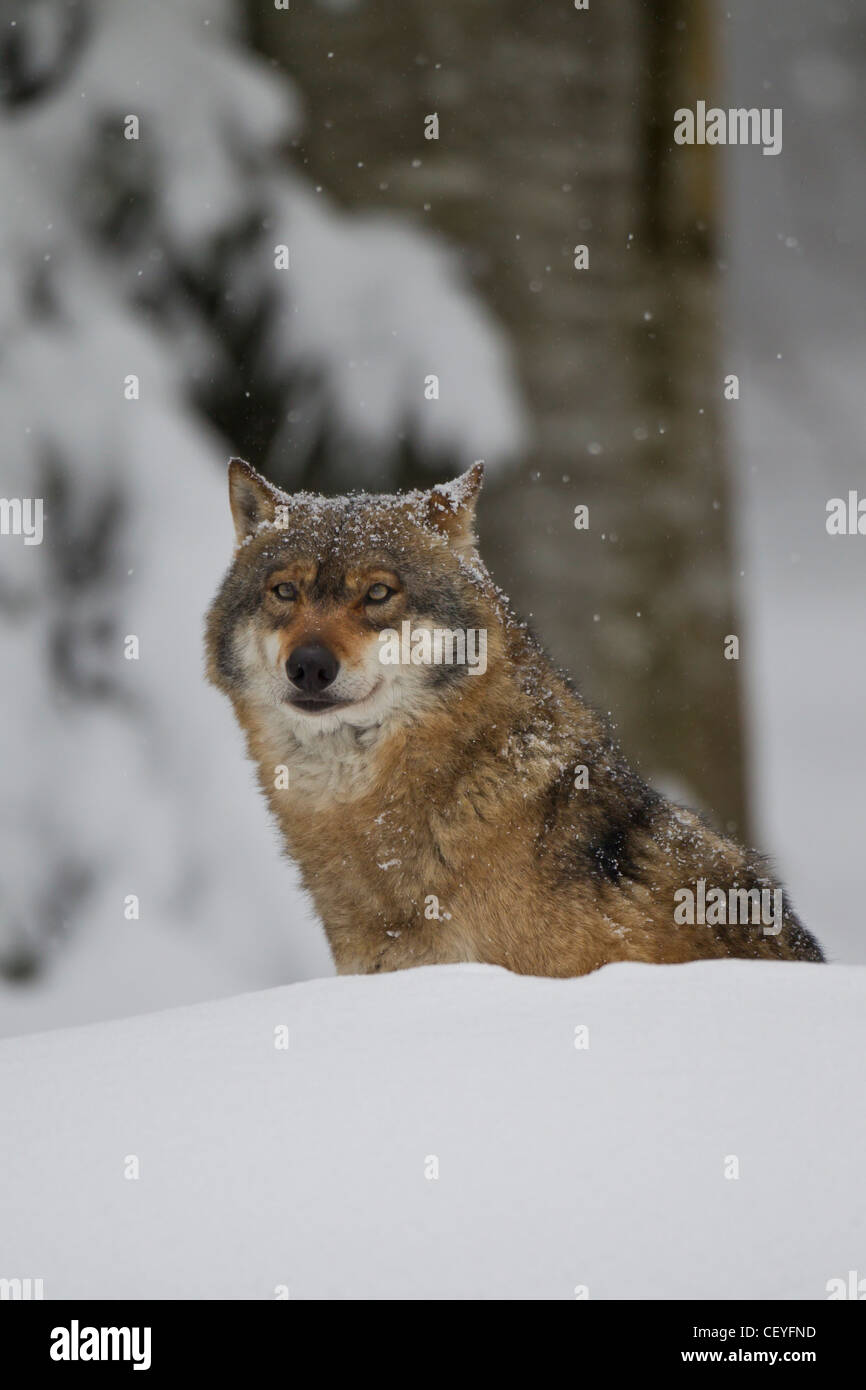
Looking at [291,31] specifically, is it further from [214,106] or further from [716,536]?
[716,536]

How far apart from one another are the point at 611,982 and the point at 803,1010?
1.35 feet

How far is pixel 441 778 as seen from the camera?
4.02 m

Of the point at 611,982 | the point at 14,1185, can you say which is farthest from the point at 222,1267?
the point at 611,982

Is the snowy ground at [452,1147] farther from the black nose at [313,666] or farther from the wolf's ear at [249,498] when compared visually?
the wolf's ear at [249,498]

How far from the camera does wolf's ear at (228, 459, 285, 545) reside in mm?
4410

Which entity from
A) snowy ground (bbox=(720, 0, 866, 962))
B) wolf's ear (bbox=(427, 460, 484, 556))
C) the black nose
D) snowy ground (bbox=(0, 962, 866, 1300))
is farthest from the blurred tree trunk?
snowy ground (bbox=(0, 962, 866, 1300))

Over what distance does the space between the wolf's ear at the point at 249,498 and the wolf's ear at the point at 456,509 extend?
0.46m

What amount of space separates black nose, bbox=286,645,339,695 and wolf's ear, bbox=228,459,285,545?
0.66 m

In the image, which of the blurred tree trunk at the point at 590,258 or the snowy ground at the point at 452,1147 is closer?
the snowy ground at the point at 452,1147

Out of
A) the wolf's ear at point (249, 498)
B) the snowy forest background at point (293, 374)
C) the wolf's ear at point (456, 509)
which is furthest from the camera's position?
the snowy forest background at point (293, 374)

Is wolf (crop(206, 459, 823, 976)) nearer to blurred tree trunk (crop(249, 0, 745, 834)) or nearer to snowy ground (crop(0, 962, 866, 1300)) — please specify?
snowy ground (crop(0, 962, 866, 1300))

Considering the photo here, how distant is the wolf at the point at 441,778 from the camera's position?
12.7ft

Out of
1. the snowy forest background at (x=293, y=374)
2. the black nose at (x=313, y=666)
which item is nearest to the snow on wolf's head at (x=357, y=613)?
the black nose at (x=313, y=666)

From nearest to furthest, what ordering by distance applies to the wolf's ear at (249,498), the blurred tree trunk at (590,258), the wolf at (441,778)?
the wolf at (441,778) → the wolf's ear at (249,498) → the blurred tree trunk at (590,258)
